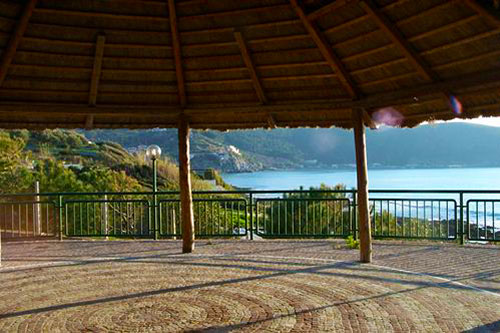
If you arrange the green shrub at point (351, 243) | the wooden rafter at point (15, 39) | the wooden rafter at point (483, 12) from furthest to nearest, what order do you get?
the green shrub at point (351, 243) < the wooden rafter at point (15, 39) < the wooden rafter at point (483, 12)

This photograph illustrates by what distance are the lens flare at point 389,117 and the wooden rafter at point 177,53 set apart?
3.60 m

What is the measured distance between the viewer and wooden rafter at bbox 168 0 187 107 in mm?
7970

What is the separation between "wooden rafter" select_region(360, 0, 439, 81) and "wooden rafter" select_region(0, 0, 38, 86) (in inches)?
195

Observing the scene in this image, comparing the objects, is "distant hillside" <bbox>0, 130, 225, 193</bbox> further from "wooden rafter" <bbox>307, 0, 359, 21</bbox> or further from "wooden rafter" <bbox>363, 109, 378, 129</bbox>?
"wooden rafter" <bbox>307, 0, 359, 21</bbox>

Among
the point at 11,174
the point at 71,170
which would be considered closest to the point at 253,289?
the point at 11,174

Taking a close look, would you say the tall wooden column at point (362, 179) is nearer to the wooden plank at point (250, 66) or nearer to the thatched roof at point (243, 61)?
the thatched roof at point (243, 61)

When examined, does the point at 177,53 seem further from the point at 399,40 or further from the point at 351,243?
the point at 351,243

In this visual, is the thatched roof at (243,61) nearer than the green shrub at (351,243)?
Yes

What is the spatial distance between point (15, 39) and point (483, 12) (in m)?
6.80

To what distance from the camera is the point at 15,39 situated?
306 inches

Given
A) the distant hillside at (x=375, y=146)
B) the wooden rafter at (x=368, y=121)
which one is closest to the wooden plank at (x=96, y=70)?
the wooden rafter at (x=368, y=121)

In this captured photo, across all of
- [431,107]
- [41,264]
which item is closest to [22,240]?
[41,264]

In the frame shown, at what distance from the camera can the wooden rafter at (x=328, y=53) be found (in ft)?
25.2

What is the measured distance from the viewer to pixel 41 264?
880 cm
